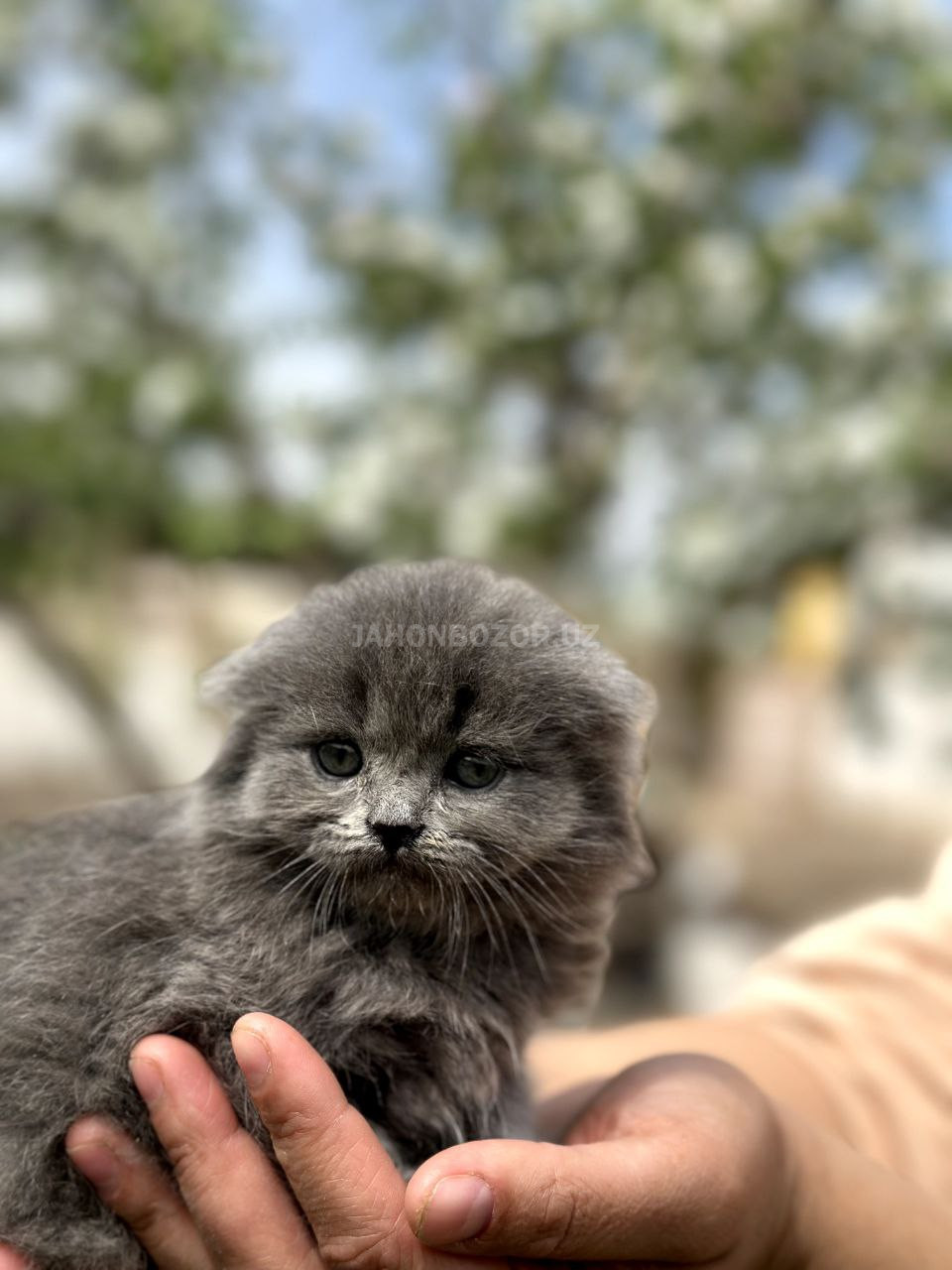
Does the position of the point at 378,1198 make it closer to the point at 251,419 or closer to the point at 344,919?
the point at 344,919

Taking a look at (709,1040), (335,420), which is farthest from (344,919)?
(335,420)

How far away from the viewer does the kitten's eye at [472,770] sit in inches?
53.6

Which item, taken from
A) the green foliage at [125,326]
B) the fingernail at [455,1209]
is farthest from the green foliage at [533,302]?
the fingernail at [455,1209]

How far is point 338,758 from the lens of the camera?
1385 mm

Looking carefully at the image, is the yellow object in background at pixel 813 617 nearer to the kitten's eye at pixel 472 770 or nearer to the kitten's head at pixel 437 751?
the kitten's head at pixel 437 751

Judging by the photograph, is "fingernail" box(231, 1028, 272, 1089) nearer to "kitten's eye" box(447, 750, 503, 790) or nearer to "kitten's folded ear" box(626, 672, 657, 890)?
"kitten's eye" box(447, 750, 503, 790)

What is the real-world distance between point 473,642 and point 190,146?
4.77 meters

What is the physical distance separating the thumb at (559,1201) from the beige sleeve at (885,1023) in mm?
755

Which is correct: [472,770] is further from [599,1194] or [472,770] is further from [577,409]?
[577,409]

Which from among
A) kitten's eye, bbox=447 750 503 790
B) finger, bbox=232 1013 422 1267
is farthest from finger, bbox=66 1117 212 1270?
kitten's eye, bbox=447 750 503 790

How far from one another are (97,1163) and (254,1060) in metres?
0.24

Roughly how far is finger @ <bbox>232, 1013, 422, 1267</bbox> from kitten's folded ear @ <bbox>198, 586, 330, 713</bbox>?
39 cm

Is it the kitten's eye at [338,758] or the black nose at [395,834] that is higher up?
the kitten's eye at [338,758]

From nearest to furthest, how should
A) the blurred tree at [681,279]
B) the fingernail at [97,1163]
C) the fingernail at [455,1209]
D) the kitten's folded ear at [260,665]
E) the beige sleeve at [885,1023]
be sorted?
the fingernail at [455,1209], the fingernail at [97,1163], the kitten's folded ear at [260,665], the beige sleeve at [885,1023], the blurred tree at [681,279]
